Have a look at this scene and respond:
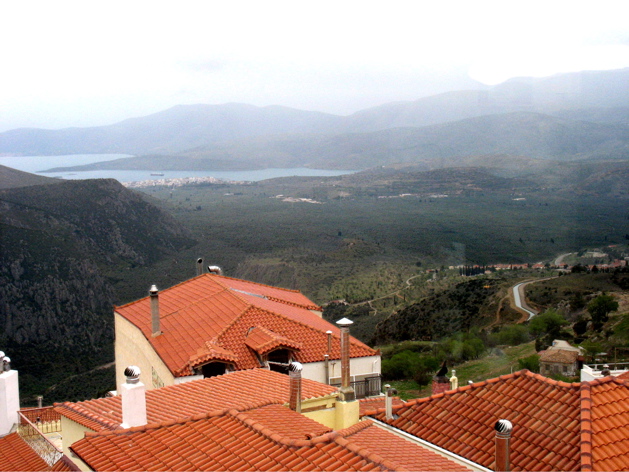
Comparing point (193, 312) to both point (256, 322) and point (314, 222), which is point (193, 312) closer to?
point (256, 322)

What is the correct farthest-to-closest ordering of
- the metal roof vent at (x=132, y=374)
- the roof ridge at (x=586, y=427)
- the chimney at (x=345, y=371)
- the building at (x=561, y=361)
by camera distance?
1. the building at (x=561, y=361)
2. the chimney at (x=345, y=371)
3. the metal roof vent at (x=132, y=374)
4. the roof ridge at (x=586, y=427)

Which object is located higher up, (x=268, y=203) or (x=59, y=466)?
(x=59, y=466)

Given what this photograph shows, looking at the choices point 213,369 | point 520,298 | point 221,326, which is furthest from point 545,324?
point 213,369

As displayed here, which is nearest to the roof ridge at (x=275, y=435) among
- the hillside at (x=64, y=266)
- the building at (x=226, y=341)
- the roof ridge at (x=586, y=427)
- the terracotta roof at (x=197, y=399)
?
the terracotta roof at (x=197, y=399)

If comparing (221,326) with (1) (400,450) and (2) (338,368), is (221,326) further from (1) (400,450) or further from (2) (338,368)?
(1) (400,450)

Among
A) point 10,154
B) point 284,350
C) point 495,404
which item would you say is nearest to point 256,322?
point 284,350

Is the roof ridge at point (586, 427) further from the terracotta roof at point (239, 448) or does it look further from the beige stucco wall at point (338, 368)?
the beige stucco wall at point (338, 368)
